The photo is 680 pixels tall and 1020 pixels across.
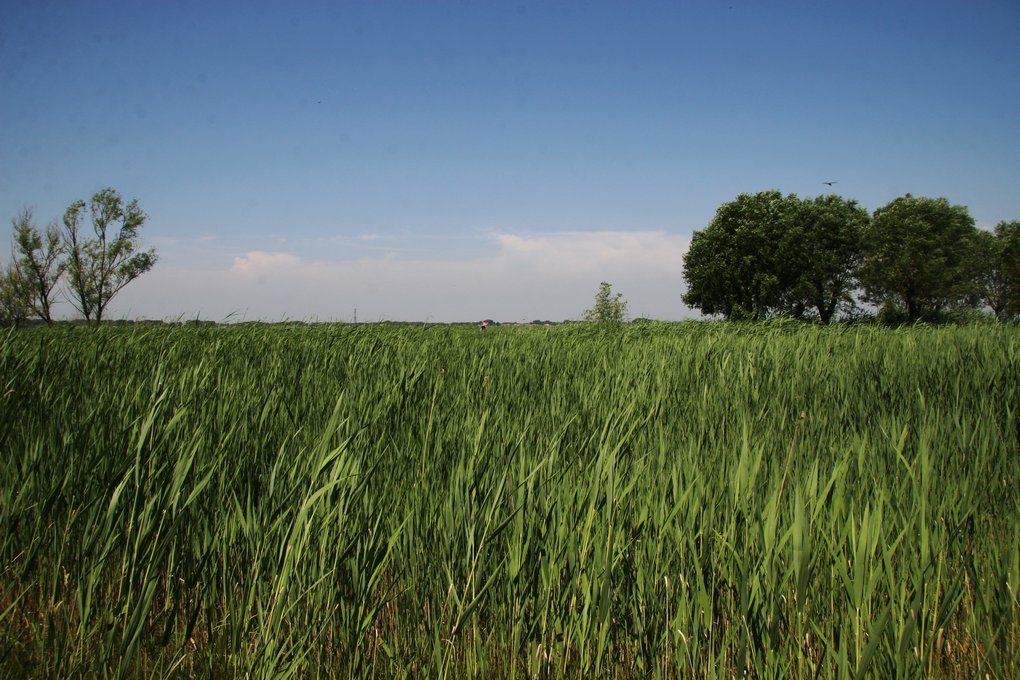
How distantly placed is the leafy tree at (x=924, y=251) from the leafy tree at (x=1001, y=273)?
12688mm

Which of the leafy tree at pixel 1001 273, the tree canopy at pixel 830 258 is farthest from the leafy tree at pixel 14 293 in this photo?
the leafy tree at pixel 1001 273

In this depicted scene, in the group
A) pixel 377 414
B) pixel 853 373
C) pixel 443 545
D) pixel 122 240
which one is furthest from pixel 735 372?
pixel 122 240

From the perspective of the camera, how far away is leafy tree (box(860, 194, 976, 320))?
30438 millimetres

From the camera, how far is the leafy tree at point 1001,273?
135 ft

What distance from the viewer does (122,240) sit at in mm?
44625

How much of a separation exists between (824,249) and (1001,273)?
19.8m

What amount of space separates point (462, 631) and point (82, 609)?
37.6 inches

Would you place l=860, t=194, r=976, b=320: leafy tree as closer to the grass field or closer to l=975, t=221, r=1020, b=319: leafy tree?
l=975, t=221, r=1020, b=319: leafy tree

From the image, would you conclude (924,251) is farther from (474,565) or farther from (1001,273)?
(474,565)

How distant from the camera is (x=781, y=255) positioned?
3500cm

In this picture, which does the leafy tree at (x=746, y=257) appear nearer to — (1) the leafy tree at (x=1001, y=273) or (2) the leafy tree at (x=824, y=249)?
(2) the leafy tree at (x=824, y=249)

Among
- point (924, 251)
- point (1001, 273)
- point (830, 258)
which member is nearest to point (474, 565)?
point (924, 251)

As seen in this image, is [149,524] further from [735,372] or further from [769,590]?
[735,372]

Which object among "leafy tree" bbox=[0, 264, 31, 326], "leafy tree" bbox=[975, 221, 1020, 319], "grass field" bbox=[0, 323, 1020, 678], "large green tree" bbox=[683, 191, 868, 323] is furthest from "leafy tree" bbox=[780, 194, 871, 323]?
"leafy tree" bbox=[0, 264, 31, 326]
